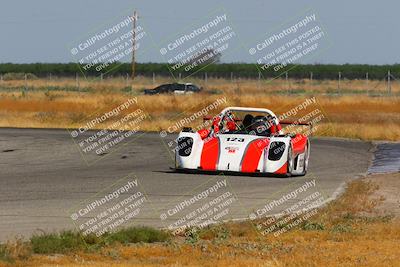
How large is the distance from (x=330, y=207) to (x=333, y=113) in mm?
37124

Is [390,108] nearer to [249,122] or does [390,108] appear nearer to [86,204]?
[249,122]

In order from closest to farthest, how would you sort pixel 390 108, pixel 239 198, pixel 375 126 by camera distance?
pixel 239 198
pixel 375 126
pixel 390 108

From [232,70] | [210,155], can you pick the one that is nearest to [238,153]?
[210,155]

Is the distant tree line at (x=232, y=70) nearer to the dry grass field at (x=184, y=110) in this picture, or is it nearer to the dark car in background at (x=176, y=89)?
the dark car in background at (x=176, y=89)

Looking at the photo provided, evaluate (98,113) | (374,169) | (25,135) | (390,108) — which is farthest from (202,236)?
(390,108)

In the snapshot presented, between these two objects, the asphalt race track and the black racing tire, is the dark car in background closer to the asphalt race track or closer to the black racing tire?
the asphalt race track

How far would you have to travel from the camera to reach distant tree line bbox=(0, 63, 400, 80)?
115 meters

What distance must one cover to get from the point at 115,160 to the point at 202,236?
46.3ft

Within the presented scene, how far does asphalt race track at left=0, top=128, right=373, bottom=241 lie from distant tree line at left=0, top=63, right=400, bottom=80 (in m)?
76.2

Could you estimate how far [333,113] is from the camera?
5450 cm

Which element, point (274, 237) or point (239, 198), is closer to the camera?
point (274, 237)

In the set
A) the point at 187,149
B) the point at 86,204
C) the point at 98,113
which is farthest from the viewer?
the point at 98,113

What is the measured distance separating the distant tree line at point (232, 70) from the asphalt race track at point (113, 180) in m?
76.2

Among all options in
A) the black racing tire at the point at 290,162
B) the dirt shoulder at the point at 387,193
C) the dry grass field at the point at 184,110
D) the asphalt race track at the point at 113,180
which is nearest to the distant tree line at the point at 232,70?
the dry grass field at the point at 184,110
